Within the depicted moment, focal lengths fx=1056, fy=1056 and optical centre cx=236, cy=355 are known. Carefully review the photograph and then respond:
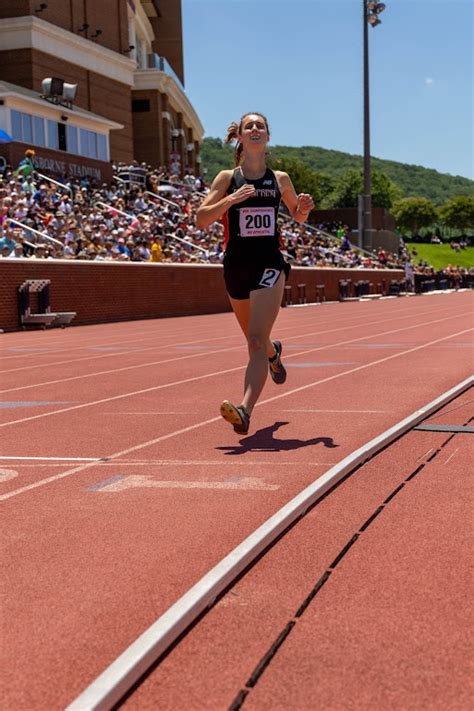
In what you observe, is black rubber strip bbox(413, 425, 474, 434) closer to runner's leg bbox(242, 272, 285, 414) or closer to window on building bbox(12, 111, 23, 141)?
runner's leg bbox(242, 272, 285, 414)

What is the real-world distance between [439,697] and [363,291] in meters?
49.3

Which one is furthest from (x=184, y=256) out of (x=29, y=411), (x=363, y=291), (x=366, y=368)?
(x=29, y=411)

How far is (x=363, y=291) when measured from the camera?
51812 mm

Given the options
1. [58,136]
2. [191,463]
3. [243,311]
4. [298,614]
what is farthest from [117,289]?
[298,614]

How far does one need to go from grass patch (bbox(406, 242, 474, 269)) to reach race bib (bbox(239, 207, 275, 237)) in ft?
457

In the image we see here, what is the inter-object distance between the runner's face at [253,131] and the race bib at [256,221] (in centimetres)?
48

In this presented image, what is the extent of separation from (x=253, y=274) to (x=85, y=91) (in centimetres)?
4922

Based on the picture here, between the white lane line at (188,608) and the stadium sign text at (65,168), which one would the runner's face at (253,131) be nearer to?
the white lane line at (188,608)

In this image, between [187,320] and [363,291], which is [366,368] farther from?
[363,291]

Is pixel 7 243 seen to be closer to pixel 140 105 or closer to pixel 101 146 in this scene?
pixel 101 146

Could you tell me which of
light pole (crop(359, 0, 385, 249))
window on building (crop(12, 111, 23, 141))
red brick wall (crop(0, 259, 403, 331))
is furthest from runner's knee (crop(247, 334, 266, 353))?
light pole (crop(359, 0, 385, 249))

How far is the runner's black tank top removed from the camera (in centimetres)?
757

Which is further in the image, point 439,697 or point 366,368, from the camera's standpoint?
point 366,368

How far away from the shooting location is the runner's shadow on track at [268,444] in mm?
7281
